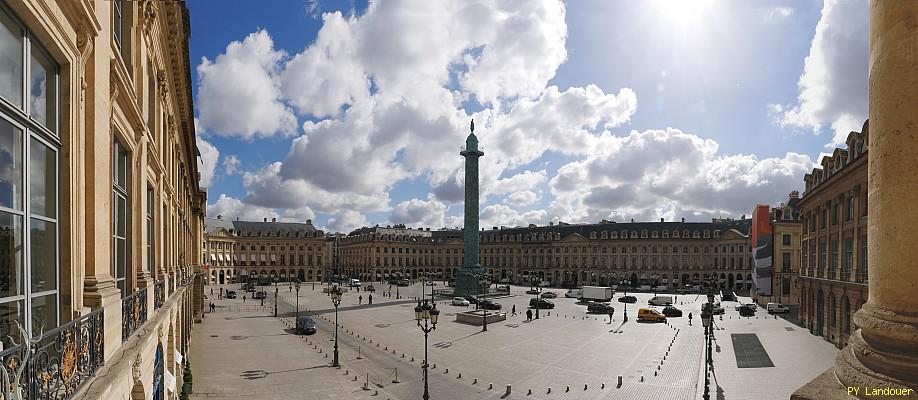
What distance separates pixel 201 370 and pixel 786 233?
71676 millimetres

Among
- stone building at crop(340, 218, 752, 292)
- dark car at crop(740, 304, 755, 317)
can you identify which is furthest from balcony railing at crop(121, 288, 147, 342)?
stone building at crop(340, 218, 752, 292)

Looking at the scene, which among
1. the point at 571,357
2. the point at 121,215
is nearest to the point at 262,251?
the point at 571,357

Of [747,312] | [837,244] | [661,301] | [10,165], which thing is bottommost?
[661,301]

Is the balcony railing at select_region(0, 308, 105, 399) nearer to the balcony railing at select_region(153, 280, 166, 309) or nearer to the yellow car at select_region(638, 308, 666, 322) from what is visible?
the balcony railing at select_region(153, 280, 166, 309)

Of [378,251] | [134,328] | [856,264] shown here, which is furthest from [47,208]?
[378,251]

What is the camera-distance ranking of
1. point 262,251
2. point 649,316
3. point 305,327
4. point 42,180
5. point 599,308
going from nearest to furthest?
point 42,180, point 305,327, point 649,316, point 599,308, point 262,251

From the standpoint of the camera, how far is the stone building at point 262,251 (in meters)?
113

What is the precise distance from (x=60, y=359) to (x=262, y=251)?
126558 millimetres

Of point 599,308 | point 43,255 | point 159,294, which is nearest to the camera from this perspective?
point 43,255

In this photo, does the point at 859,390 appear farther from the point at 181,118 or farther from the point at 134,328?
the point at 181,118

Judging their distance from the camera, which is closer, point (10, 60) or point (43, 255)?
point (10, 60)

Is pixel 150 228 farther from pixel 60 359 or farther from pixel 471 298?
pixel 471 298

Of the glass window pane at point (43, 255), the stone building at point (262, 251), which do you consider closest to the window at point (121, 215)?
the glass window pane at point (43, 255)

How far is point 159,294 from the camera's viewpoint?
Answer: 40.7 ft
